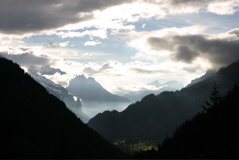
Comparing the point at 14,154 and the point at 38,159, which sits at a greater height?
the point at 14,154

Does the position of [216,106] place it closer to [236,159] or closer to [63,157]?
[236,159]

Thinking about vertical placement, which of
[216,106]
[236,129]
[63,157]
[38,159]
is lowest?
[38,159]

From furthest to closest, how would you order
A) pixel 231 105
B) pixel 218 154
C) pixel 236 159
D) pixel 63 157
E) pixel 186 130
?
pixel 186 130 → pixel 231 105 → pixel 63 157 → pixel 218 154 → pixel 236 159

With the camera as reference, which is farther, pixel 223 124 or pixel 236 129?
pixel 223 124

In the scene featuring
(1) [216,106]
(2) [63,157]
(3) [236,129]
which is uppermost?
(1) [216,106]

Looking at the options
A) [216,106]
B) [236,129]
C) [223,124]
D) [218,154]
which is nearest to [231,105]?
[216,106]

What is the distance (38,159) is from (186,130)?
109 metres

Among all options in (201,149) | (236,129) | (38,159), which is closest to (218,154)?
(201,149)

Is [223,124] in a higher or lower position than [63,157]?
higher

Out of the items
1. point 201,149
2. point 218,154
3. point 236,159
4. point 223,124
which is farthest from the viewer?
point 223,124

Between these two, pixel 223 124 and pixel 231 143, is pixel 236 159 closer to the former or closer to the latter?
pixel 231 143

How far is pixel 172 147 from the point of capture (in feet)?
612

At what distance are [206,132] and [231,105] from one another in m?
37.3

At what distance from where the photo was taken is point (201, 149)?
126312 mm
